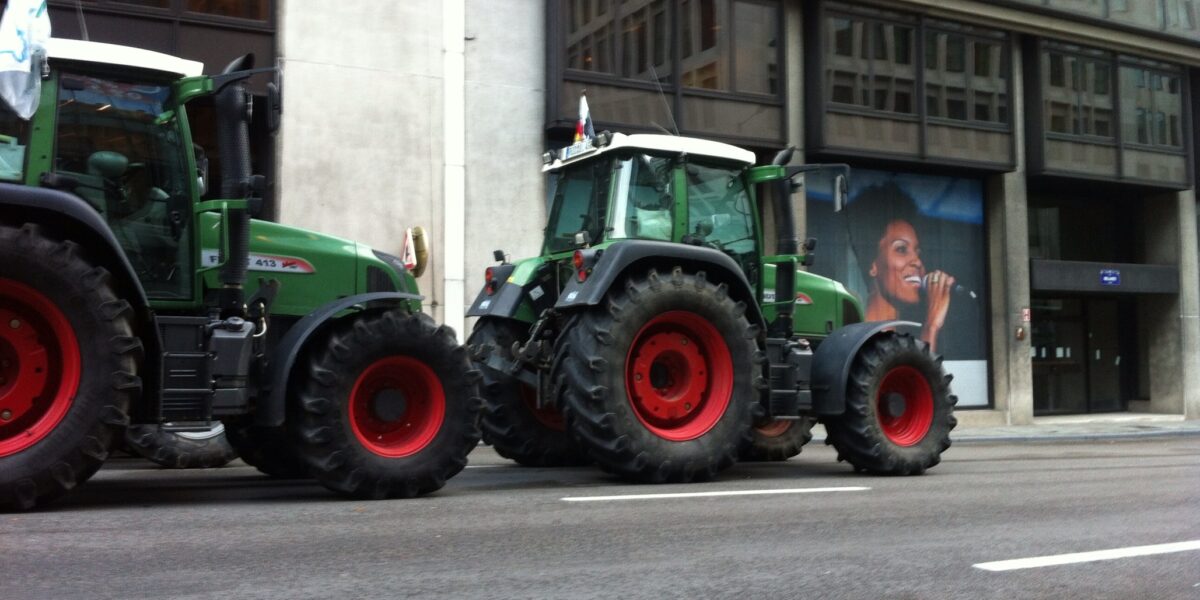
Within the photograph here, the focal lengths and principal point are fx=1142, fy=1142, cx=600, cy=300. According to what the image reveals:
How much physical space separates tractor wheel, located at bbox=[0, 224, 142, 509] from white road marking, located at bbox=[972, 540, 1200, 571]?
15.5ft

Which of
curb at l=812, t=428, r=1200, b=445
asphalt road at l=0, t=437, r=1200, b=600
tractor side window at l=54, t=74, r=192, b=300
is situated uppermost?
tractor side window at l=54, t=74, r=192, b=300

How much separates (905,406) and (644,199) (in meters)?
3.05

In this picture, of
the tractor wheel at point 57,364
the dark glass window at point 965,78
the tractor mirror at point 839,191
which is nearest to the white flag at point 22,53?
the tractor wheel at point 57,364

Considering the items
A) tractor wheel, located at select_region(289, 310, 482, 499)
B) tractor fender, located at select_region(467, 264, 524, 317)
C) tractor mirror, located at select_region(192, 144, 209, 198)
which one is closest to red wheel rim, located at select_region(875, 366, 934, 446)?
tractor fender, located at select_region(467, 264, 524, 317)

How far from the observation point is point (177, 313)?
7.20m

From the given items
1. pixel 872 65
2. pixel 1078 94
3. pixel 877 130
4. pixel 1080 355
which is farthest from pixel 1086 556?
pixel 1080 355

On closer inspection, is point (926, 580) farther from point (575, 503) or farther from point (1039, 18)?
point (1039, 18)

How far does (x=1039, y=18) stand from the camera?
75.8ft

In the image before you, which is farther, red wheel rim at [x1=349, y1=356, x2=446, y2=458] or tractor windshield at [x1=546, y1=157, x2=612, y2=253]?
tractor windshield at [x1=546, y1=157, x2=612, y2=253]

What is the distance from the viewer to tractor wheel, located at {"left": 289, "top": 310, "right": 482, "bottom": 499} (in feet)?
23.6

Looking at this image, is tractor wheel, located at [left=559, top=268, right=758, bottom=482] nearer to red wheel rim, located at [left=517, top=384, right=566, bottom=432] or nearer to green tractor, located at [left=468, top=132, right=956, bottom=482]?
green tractor, located at [left=468, top=132, right=956, bottom=482]

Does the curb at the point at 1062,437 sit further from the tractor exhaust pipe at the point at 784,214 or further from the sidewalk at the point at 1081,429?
the tractor exhaust pipe at the point at 784,214

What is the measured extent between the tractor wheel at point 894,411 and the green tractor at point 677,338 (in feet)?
0.05

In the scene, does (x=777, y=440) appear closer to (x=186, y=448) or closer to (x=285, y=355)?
(x=186, y=448)
